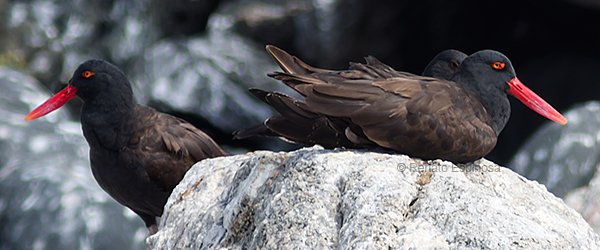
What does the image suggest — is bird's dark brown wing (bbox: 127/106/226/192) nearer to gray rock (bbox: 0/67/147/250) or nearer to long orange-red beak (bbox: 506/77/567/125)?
gray rock (bbox: 0/67/147/250)

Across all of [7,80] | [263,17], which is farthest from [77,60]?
[263,17]

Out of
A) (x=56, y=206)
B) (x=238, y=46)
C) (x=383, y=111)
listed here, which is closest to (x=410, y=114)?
(x=383, y=111)

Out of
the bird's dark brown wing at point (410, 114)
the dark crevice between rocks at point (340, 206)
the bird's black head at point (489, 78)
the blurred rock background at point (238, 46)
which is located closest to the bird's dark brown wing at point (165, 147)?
the bird's black head at point (489, 78)

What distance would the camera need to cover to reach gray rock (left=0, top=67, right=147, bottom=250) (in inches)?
418

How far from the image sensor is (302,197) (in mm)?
5047

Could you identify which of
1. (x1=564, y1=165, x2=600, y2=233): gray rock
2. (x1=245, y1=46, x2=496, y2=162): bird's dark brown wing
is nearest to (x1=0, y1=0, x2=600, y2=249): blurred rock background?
(x1=564, y1=165, x2=600, y2=233): gray rock

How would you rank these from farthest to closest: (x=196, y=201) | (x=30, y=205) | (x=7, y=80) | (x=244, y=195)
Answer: (x=7, y=80) → (x=30, y=205) → (x=196, y=201) → (x=244, y=195)

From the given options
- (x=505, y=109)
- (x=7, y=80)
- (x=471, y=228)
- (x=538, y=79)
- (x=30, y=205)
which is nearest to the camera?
(x=471, y=228)

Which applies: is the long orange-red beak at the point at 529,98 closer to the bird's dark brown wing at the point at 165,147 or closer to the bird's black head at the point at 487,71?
the bird's black head at the point at 487,71

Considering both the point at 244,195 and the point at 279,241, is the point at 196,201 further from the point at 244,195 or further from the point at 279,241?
the point at 279,241

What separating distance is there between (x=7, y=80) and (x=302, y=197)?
1020 centimetres

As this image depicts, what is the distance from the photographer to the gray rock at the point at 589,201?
342 inches

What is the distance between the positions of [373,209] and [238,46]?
10.5 meters

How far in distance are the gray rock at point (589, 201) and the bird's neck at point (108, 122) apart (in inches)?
134
